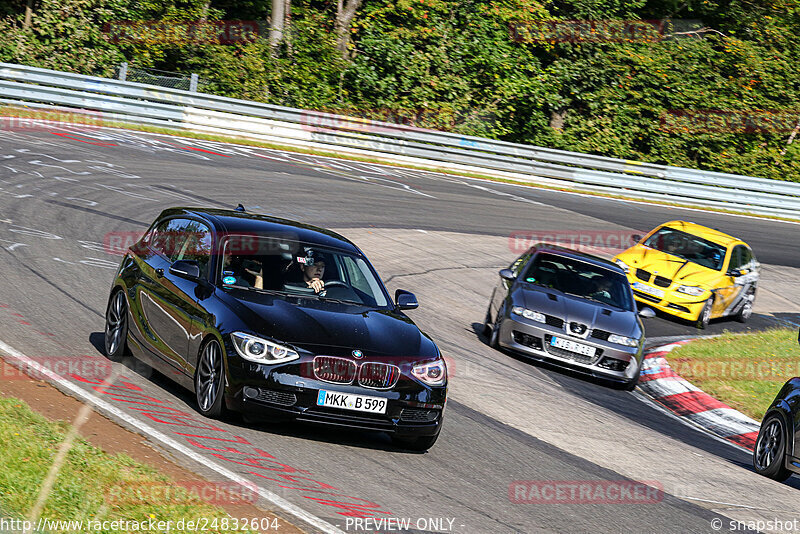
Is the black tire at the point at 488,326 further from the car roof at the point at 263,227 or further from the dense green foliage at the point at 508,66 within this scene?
the dense green foliage at the point at 508,66

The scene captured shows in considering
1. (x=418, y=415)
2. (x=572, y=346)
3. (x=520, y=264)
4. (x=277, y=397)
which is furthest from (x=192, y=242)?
(x=520, y=264)

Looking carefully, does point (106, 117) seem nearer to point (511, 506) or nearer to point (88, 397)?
point (88, 397)

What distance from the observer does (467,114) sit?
129 feet

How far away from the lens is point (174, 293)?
29.1 feet

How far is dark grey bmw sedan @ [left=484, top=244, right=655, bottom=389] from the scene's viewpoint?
13.3 metres

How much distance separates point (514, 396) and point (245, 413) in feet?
14.6

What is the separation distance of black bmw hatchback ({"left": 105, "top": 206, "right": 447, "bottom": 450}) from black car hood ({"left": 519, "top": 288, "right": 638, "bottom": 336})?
4.70 m

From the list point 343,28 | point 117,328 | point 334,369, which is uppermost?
point 343,28

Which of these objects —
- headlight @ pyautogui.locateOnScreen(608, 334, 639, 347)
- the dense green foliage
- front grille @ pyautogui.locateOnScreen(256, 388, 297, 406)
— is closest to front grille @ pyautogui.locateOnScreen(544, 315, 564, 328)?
headlight @ pyautogui.locateOnScreen(608, 334, 639, 347)

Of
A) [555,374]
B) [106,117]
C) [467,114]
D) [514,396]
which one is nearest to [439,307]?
[555,374]

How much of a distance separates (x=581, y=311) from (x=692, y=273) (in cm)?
598

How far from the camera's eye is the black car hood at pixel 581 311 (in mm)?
13477

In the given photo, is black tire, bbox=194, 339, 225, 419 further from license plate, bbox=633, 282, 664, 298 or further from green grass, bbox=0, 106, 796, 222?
green grass, bbox=0, 106, 796, 222

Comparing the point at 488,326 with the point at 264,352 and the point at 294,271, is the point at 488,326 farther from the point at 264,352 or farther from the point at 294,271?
the point at 264,352
